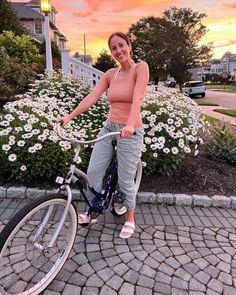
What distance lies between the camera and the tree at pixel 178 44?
24125 millimetres

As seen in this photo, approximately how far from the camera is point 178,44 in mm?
23859

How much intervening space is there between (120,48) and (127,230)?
1739 mm

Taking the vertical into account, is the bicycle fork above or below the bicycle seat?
below

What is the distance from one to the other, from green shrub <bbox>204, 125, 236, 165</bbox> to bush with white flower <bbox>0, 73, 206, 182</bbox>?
1.89 ft

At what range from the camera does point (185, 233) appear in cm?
304

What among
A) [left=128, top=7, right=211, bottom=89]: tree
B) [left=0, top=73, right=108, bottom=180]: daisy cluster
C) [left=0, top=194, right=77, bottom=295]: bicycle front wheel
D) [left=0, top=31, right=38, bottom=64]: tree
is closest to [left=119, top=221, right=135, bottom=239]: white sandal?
[left=0, top=194, right=77, bottom=295]: bicycle front wheel

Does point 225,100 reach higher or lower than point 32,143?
lower

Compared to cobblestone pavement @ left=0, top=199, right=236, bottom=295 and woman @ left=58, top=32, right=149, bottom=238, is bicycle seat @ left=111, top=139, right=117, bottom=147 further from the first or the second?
cobblestone pavement @ left=0, top=199, right=236, bottom=295

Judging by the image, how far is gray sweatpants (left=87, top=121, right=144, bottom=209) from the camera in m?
2.62

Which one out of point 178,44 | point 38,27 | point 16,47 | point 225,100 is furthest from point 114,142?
point 38,27

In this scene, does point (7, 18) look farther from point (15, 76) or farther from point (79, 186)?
point (79, 186)

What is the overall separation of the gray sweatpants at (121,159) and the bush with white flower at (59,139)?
2.92 feet

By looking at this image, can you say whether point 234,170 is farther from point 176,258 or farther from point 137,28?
point 137,28

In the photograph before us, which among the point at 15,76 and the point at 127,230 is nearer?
the point at 127,230
